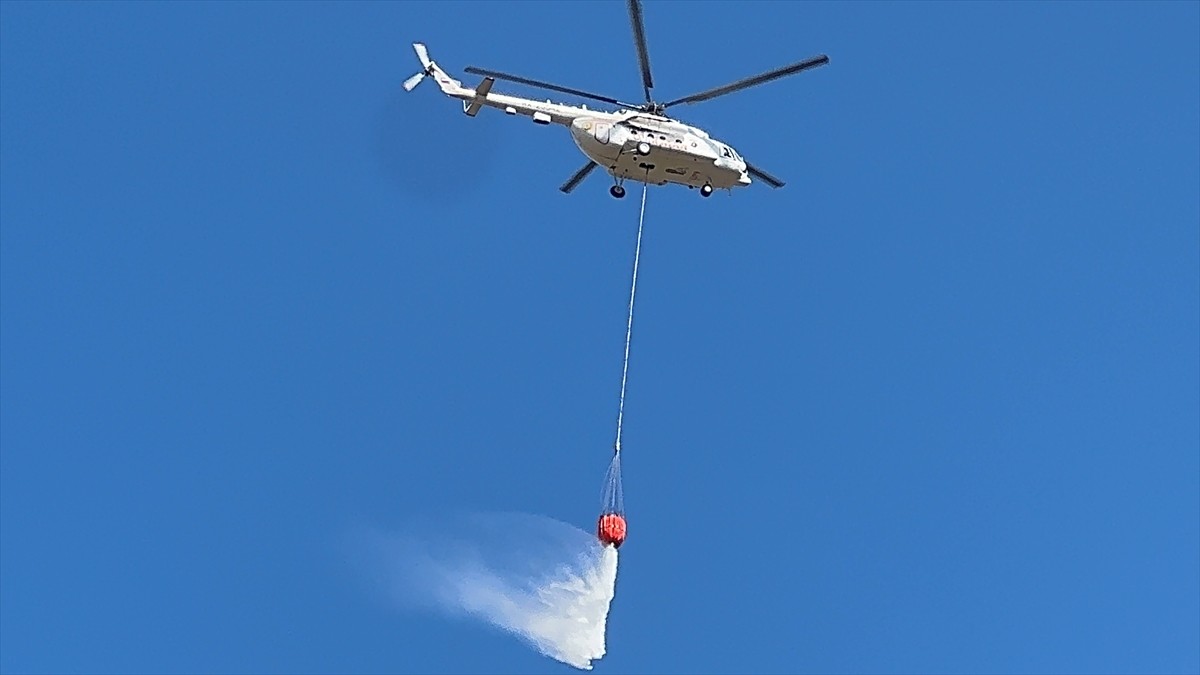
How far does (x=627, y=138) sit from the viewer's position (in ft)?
148

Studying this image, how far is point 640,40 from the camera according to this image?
143 ft

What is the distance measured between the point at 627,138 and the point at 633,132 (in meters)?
0.29

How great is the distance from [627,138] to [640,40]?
2.63 m

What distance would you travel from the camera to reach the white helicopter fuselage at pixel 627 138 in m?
45.2

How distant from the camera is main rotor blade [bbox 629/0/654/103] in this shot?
4294 centimetres

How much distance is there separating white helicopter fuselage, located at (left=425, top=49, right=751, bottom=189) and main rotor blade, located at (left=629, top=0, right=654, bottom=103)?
881mm

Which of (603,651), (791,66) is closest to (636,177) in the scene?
(791,66)

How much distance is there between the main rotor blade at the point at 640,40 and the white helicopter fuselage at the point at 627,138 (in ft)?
2.89

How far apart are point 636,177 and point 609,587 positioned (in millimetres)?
10424

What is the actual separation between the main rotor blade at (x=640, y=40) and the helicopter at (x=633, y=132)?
1.0 inches

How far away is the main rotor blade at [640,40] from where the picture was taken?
42938 millimetres

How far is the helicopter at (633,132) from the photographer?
4509 centimetres

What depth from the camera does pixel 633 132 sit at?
45312 millimetres

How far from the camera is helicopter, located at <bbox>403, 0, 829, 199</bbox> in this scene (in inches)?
1775
